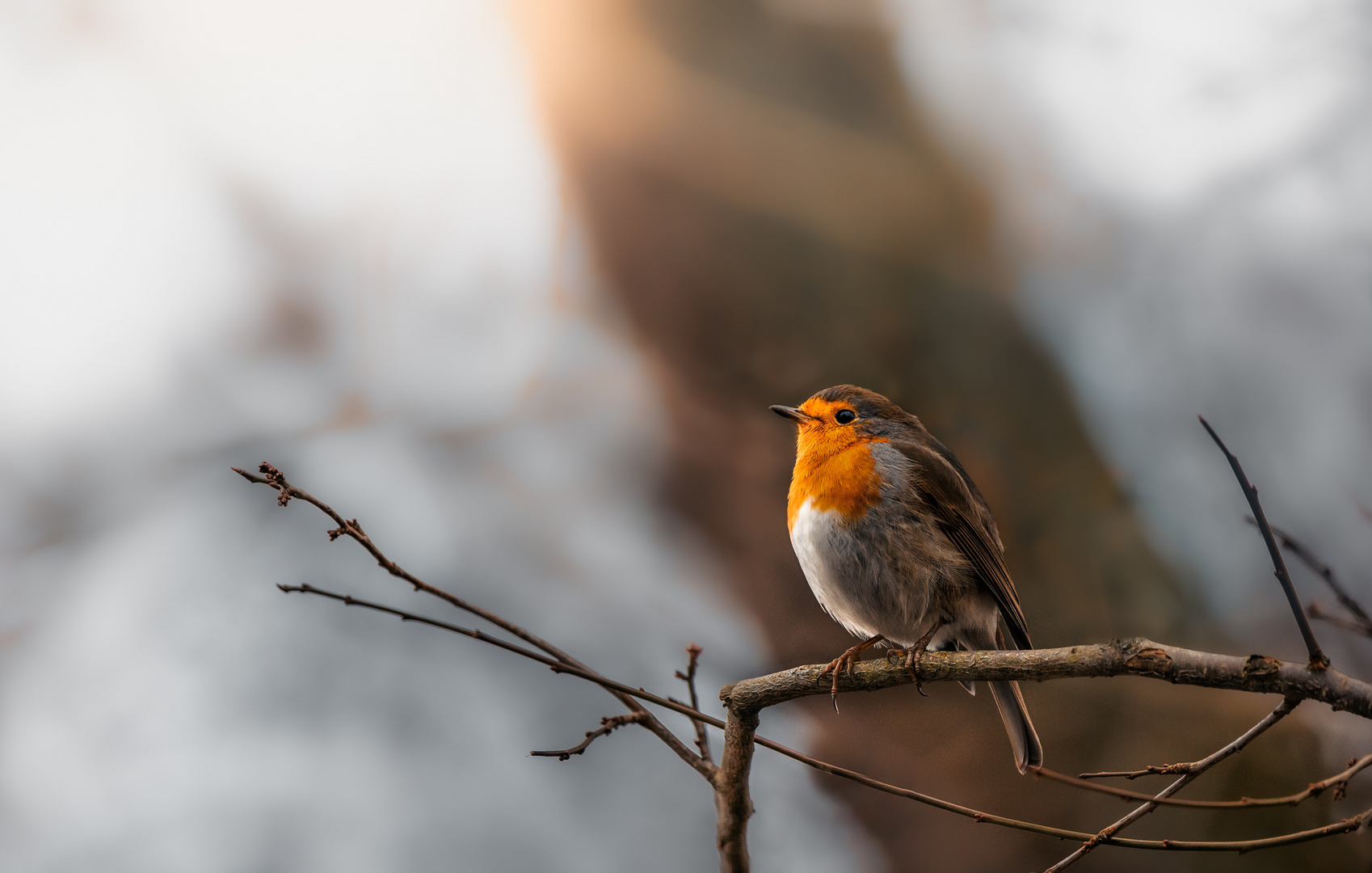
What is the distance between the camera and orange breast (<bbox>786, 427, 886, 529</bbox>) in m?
1.63

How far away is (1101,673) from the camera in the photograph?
41.3 inches

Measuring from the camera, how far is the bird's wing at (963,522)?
1674 mm

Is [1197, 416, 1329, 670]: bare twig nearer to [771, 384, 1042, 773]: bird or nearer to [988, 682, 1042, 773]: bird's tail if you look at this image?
[771, 384, 1042, 773]: bird

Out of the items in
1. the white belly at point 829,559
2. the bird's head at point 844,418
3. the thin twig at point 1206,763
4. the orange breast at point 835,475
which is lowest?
the thin twig at point 1206,763

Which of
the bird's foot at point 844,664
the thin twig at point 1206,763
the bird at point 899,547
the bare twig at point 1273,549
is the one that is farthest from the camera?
the bird at point 899,547

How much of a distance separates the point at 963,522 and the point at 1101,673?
665 millimetres

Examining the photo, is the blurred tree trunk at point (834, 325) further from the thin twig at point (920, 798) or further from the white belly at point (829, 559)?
the thin twig at point (920, 798)

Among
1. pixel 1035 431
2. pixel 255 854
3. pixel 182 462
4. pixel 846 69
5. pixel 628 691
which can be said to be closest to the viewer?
pixel 628 691

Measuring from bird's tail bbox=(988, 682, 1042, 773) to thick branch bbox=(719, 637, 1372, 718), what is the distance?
1.55 ft

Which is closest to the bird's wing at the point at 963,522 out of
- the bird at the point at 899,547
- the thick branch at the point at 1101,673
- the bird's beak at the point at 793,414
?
the bird at the point at 899,547

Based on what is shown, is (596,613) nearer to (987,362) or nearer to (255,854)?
(255,854)

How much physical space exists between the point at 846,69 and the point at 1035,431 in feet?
4.27

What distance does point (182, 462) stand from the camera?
2.30 m

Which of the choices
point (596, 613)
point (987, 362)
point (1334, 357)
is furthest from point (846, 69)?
point (596, 613)
